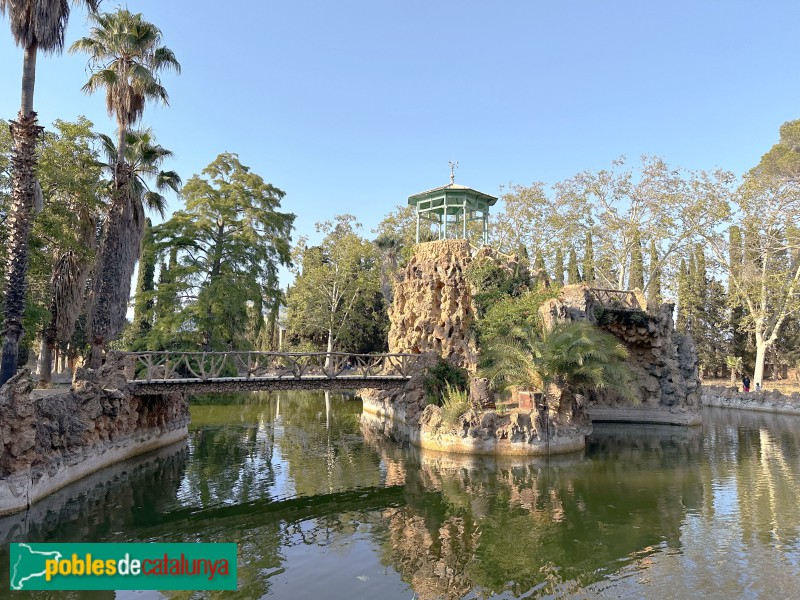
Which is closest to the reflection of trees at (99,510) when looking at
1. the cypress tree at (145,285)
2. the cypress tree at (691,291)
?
the cypress tree at (145,285)

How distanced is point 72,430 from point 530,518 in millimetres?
13649

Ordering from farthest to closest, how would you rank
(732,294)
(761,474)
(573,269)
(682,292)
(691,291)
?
(573,269)
(691,291)
(682,292)
(732,294)
(761,474)

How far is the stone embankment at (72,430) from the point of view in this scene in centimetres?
1245

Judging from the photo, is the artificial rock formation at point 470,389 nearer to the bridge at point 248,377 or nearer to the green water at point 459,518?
the green water at point 459,518

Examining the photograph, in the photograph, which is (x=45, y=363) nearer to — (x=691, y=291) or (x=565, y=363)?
(x=565, y=363)

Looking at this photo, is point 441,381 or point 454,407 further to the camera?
point 441,381

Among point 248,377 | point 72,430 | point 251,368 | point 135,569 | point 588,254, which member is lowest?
point 135,569

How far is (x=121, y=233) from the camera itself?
18766 mm

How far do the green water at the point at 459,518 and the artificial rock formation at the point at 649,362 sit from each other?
19.7 ft

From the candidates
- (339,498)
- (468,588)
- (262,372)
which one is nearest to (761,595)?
(468,588)

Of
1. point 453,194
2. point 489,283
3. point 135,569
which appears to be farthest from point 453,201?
point 135,569

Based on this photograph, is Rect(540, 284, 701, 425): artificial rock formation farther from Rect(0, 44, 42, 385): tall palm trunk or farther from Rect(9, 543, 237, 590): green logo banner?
Rect(0, 44, 42, 385): tall palm trunk

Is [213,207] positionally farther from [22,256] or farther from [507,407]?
[507,407]

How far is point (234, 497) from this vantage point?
48.9 feet
